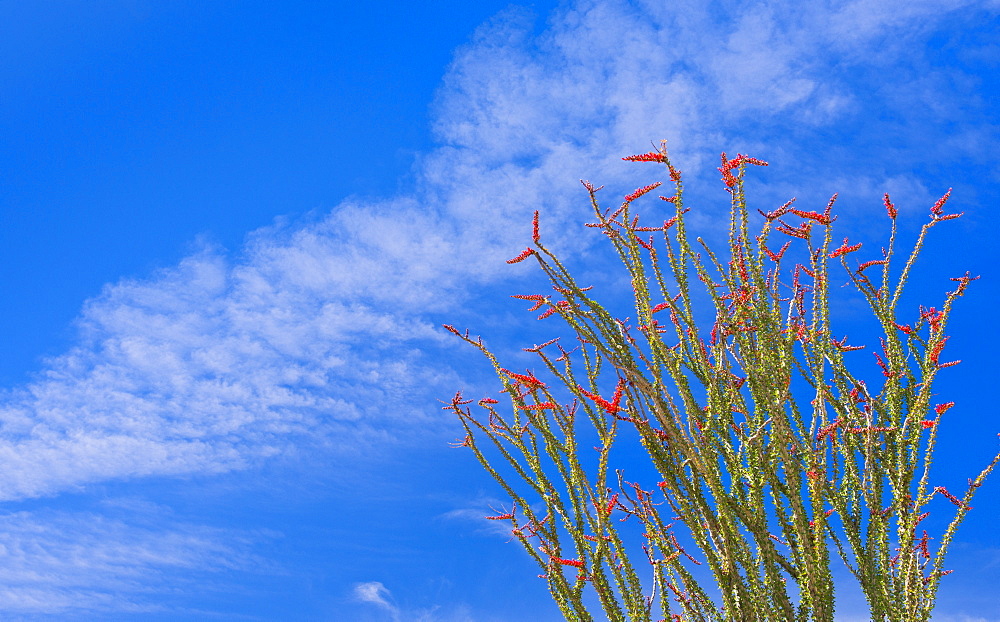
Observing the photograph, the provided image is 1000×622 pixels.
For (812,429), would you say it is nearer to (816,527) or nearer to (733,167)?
(816,527)

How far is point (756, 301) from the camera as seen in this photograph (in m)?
4.34

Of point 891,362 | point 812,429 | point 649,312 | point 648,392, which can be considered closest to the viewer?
point 648,392

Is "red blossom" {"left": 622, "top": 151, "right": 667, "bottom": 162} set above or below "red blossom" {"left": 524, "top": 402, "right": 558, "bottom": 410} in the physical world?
above

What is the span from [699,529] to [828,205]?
7.29 feet

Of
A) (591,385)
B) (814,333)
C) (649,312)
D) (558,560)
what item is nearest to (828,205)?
(814,333)

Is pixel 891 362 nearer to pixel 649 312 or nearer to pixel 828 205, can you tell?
pixel 828 205

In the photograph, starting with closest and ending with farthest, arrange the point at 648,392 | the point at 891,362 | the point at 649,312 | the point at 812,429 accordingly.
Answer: the point at 648,392 < the point at 649,312 < the point at 812,429 < the point at 891,362

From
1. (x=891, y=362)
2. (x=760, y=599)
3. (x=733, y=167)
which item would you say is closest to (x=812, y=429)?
(x=891, y=362)

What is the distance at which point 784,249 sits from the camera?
4.88 meters

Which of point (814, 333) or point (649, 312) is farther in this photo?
point (814, 333)

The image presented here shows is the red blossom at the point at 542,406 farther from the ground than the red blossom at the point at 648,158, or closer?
closer

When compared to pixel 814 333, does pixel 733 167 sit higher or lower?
higher

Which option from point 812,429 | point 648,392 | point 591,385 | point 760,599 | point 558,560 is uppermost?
point 591,385

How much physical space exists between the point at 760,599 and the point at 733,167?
2289 mm
